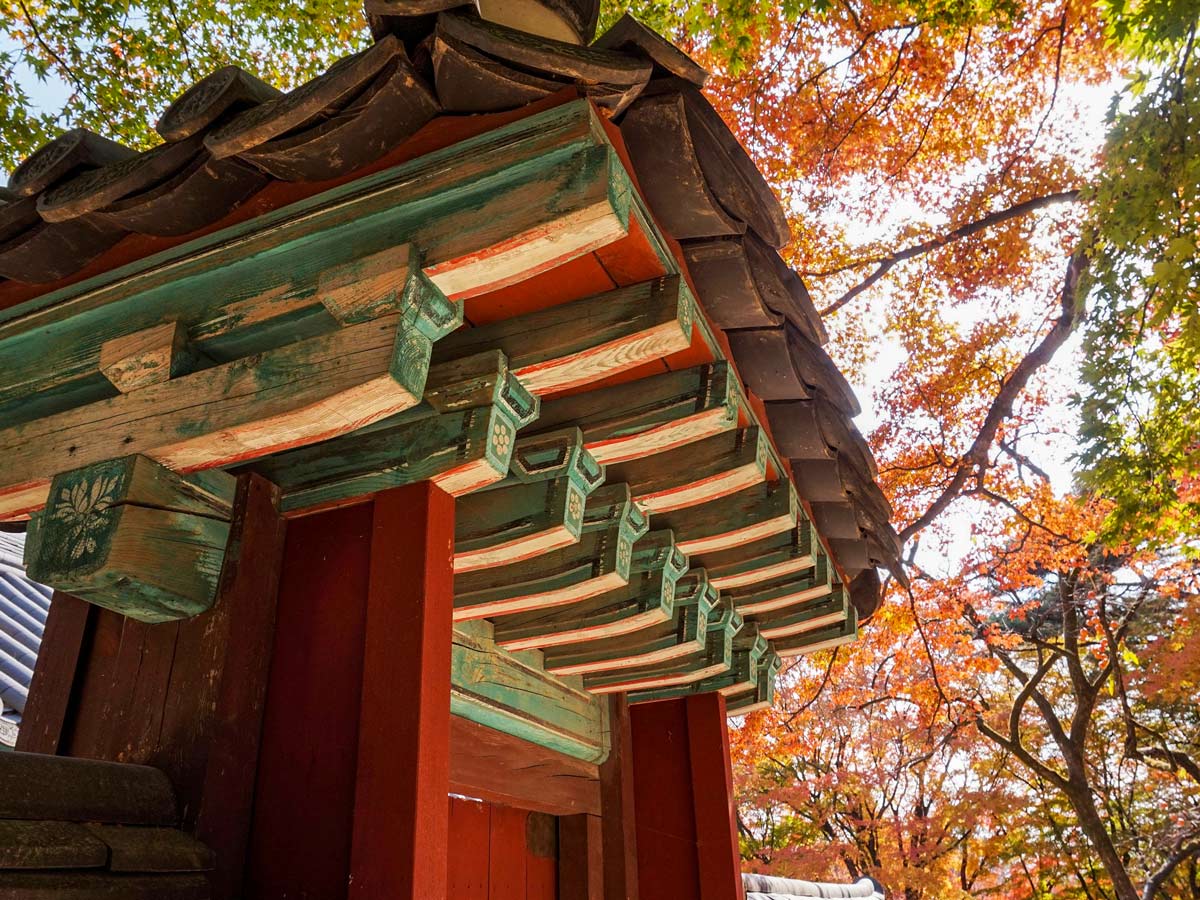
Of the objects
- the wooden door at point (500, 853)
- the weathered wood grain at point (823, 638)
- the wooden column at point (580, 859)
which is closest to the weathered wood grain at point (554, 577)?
the wooden door at point (500, 853)

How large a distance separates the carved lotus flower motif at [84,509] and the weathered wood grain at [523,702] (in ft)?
3.59

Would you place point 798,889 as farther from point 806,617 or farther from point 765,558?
point 765,558

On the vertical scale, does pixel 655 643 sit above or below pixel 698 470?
below

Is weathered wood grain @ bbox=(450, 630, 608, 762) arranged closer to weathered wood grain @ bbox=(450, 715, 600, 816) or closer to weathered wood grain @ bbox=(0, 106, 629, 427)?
weathered wood grain @ bbox=(450, 715, 600, 816)

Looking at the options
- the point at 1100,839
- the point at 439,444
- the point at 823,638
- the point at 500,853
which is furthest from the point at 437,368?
the point at 1100,839

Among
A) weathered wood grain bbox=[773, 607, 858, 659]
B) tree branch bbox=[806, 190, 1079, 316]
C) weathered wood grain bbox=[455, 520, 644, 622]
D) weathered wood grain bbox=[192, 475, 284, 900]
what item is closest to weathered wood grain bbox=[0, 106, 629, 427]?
weathered wood grain bbox=[192, 475, 284, 900]

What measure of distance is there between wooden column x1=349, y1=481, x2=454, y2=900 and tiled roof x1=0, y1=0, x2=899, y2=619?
2.49 ft

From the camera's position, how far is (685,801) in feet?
12.3

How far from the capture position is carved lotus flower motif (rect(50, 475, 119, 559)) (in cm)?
175

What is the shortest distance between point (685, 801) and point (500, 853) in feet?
3.23

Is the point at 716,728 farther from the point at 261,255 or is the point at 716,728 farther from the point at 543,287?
the point at 261,255

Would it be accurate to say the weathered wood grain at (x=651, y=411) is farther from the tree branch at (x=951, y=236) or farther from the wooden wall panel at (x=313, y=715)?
the tree branch at (x=951, y=236)

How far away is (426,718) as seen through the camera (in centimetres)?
164

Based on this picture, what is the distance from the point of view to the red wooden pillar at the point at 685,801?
11.7ft
